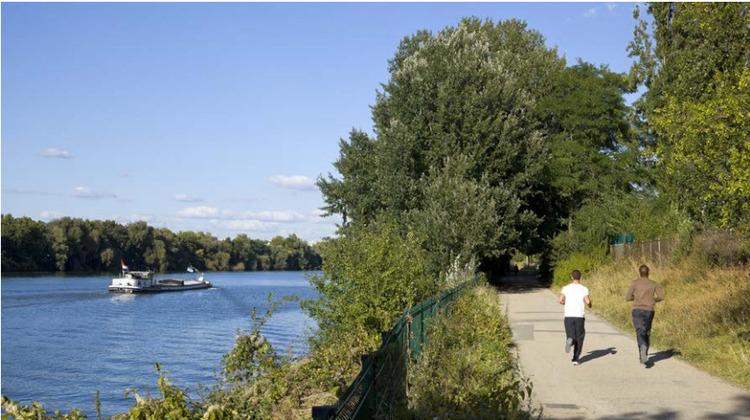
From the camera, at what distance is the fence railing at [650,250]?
97.7 ft

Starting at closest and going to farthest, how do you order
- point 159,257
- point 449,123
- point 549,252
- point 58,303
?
point 449,123 < point 549,252 < point 58,303 < point 159,257

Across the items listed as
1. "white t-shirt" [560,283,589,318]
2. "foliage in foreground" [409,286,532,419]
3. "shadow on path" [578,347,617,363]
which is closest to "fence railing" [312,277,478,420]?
"foliage in foreground" [409,286,532,419]

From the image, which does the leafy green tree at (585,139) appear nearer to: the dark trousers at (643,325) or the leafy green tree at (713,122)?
the leafy green tree at (713,122)

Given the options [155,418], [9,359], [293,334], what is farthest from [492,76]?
[155,418]

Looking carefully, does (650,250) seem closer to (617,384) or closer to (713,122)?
(713,122)

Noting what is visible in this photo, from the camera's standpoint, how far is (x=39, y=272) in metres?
114

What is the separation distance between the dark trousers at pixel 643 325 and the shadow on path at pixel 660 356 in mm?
387

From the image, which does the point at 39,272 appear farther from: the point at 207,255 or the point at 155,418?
the point at 155,418

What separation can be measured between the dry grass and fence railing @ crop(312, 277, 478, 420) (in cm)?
498

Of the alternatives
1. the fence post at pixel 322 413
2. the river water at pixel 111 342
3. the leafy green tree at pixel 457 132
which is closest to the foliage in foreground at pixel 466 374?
the river water at pixel 111 342

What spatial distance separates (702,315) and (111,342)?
31835 mm

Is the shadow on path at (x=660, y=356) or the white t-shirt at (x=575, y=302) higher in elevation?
the white t-shirt at (x=575, y=302)

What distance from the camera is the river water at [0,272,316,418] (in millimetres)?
26297

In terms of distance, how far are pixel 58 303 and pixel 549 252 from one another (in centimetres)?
4074
